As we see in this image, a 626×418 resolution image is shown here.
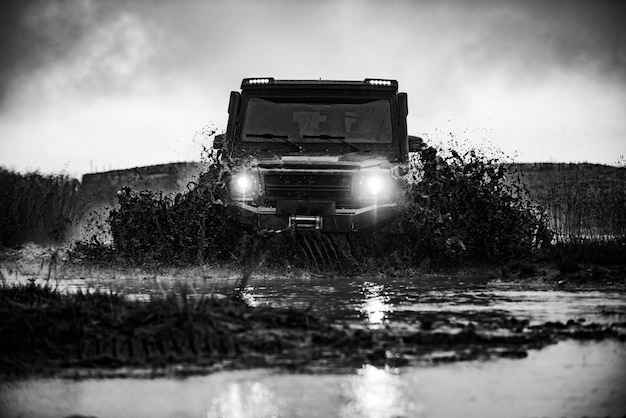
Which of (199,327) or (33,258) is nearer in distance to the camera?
(199,327)

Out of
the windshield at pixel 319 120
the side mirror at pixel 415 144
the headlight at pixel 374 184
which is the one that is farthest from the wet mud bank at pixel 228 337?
the side mirror at pixel 415 144

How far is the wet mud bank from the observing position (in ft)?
21.5

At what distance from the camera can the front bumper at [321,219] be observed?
13.2m

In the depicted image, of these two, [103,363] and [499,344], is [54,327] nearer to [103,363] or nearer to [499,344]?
[103,363]

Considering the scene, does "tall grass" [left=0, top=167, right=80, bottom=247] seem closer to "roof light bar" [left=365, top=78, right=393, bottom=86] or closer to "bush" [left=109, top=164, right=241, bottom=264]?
"bush" [left=109, top=164, right=241, bottom=264]

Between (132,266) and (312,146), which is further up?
(312,146)

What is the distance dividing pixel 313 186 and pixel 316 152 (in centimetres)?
57

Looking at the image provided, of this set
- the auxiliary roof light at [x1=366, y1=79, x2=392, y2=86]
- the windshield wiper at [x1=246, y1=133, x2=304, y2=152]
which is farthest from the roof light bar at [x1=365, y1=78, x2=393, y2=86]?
the windshield wiper at [x1=246, y1=133, x2=304, y2=152]

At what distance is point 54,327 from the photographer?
Result: 734cm

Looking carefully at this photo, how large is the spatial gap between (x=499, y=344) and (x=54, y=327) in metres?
3.10

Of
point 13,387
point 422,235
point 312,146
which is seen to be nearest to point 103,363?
point 13,387

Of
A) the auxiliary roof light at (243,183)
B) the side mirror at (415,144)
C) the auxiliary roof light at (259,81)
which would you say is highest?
the auxiliary roof light at (259,81)

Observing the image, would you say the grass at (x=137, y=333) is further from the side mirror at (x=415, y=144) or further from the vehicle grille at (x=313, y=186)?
the side mirror at (x=415, y=144)

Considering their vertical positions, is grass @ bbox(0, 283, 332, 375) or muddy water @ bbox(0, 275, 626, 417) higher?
grass @ bbox(0, 283, 332, 375)
